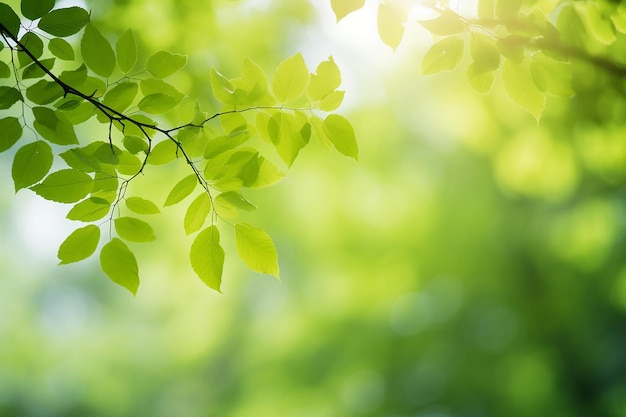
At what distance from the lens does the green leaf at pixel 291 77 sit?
1.17 meters

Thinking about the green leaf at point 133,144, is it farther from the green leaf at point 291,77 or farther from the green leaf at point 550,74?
the green leaf at point 550,74

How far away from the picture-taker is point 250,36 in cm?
384

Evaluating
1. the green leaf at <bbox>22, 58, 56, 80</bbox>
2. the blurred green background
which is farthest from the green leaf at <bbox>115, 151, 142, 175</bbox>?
the blurred green background

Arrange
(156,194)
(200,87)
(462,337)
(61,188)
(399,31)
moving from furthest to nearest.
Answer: (462,337), (156,194), (200,87), (399,31), (61,188)

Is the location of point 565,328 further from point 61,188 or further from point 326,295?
point 61,188

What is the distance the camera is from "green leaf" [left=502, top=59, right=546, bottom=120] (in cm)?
121

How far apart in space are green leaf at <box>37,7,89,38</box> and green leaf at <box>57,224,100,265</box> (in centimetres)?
40

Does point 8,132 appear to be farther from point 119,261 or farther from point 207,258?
point 207,258

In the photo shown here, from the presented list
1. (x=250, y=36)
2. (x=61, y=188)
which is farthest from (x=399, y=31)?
(x=250, y=36)

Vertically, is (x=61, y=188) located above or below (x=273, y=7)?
below

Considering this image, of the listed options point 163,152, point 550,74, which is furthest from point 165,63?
point 550,74

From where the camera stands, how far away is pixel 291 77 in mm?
1183

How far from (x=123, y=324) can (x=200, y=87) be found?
5.32 metres

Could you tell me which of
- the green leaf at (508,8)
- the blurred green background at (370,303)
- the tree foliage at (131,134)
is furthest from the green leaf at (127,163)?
the blurred green background at (370,303)
